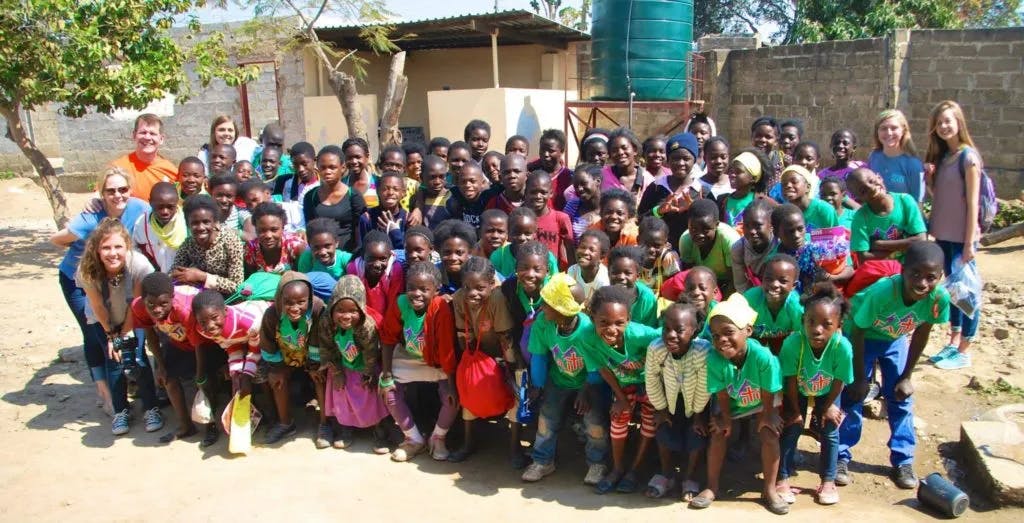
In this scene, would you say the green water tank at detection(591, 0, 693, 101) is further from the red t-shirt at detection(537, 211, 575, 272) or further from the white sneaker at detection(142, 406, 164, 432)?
the white sneaker at detection(142, 406, 164, 432)

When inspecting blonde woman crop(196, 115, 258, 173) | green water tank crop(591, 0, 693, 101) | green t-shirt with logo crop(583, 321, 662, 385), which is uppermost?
green water tank crop(591, 0, 693, 101)

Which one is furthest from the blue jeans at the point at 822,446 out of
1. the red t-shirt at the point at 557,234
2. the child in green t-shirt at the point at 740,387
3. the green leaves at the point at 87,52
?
the green leaves at the point at 87,52

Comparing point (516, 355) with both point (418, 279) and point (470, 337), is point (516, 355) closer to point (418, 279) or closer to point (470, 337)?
point (470, 337)

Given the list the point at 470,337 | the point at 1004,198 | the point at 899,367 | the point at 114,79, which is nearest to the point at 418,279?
the point at 470,337

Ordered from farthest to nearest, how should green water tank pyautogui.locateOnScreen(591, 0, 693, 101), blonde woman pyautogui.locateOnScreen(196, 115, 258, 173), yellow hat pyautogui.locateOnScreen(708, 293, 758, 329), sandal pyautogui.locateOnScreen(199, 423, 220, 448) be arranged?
green water tank pyautogui.locateOnScreen(591, 0, 693, 101), blonde woman pyautogui.locateOnScreen(196, 115, 258, 173), sandal pyautogui.locateOnScreen(199, 423, 220, 448), yellow hat pyautogui.locateOnScreen(708, 293, 758, 329)

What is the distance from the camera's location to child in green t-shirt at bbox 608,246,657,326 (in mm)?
3633

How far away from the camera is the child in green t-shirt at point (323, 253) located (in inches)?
170

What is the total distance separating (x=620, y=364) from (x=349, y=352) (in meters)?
1.47

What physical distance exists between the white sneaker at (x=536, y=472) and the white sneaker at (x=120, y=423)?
7.87ft

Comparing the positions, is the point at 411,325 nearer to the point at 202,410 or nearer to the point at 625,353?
the point at 625,353

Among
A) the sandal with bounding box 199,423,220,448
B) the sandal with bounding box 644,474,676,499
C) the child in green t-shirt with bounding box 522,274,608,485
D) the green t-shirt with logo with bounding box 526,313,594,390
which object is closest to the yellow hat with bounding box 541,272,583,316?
the child in green t-shirt with bounding box 522,274,608,485

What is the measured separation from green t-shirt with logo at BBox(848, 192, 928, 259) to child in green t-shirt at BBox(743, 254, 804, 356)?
0.57 m

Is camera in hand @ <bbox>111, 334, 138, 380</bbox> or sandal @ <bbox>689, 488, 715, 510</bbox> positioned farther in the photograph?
camera in hand @ <bbox>111, 334, 138, 380</bbox>

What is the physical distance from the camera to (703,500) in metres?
3.48
